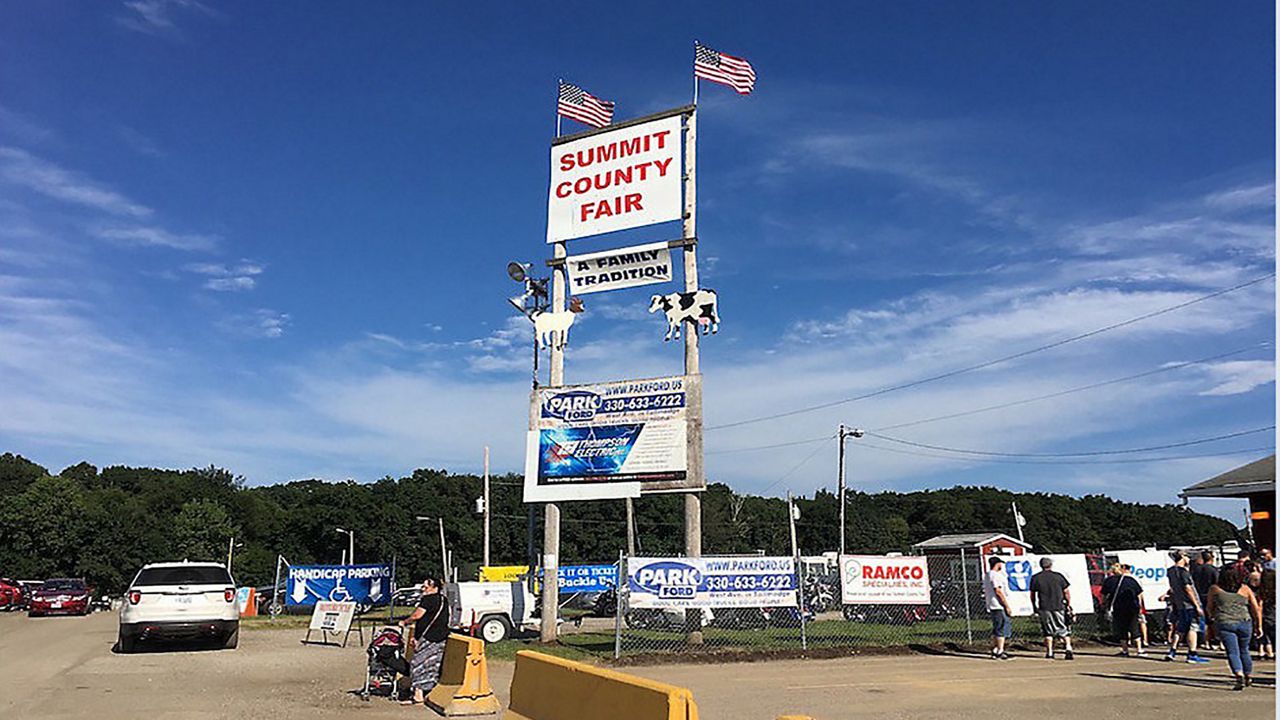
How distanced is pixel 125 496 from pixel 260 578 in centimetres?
1595

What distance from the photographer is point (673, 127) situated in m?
22.4

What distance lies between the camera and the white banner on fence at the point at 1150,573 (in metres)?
20.8

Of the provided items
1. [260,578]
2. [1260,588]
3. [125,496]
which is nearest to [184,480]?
[125,496]

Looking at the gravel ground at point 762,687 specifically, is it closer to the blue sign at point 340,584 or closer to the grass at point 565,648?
the grass at point 565,648

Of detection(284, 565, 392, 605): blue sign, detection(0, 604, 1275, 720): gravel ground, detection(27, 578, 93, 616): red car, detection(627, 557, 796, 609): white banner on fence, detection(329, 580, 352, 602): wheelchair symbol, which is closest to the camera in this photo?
detection(0, 604, 1275, 720): gravel ground

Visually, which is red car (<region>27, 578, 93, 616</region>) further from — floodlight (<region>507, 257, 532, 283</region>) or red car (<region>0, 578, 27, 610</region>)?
floodlight (<region>507, 257, 532, 283</region>)

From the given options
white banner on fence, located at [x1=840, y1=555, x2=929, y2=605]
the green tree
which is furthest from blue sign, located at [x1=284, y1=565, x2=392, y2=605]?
the green tree

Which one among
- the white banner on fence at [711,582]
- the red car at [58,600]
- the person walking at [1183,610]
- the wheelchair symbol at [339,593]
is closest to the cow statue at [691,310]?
the white banner on fence at [711,582]

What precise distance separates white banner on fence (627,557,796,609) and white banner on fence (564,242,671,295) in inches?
256

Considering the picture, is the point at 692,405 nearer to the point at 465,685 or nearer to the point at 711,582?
the point at 711,582

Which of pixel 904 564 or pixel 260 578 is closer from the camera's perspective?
pixel 904 564

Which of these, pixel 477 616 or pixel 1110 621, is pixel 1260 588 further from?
pixel 477 616

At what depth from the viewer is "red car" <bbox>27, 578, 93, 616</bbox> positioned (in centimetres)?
4062

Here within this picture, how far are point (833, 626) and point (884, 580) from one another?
3912mm
